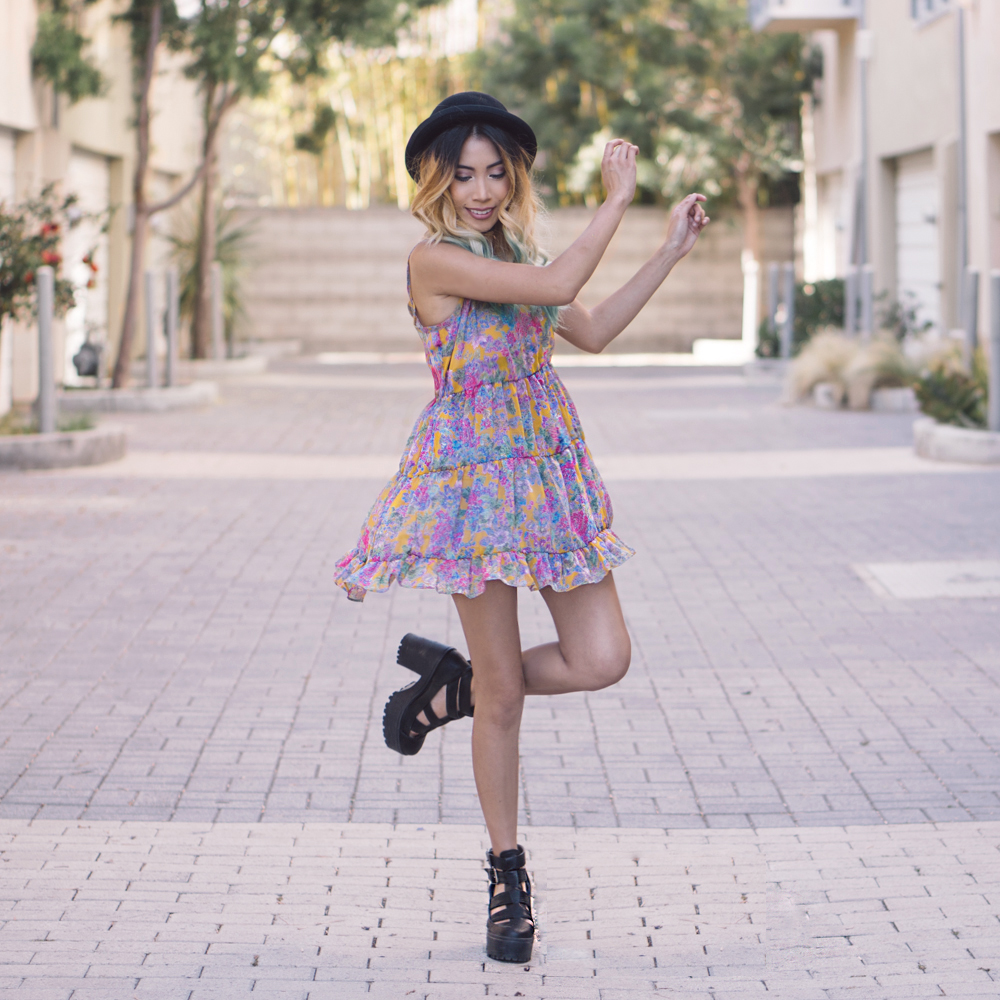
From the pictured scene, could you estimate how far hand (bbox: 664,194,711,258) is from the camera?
11.6 feet

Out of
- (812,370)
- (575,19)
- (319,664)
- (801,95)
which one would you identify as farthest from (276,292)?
(319,664)

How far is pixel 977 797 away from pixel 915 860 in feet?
1.87

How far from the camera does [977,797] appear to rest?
4.43 m

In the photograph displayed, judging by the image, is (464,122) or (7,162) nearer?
(464,122)

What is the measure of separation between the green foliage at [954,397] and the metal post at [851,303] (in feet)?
18.8

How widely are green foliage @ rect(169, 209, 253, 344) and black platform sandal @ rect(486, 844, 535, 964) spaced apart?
18.8m

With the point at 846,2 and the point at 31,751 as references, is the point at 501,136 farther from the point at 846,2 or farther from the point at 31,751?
the point at 846,2

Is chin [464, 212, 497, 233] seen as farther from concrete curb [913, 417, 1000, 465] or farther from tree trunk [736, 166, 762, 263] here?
tree trunk [736, 166, 762, 263]

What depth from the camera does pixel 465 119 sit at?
3.45 metres

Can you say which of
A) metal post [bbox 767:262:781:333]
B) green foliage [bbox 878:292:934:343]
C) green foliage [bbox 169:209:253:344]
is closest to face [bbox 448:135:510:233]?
green foliage [bbox 878:292:934:343]

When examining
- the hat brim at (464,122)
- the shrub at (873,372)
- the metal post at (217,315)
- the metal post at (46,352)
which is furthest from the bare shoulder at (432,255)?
the metal post at (217,315)

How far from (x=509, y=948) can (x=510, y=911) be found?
79 millimetres

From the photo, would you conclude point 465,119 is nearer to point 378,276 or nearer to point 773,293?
point 773,293

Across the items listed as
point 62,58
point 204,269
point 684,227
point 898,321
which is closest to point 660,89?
point 204,269
